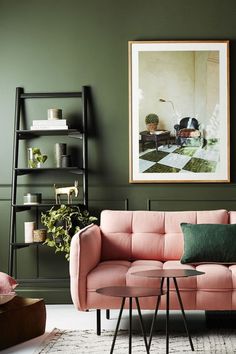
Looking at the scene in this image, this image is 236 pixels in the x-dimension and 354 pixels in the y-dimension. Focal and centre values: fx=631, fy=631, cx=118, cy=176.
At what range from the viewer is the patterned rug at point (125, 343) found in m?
3.86

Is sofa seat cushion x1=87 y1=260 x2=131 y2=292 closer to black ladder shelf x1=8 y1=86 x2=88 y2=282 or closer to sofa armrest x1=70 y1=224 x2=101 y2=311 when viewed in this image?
sofa armrest x1=70 y1=224 x2=101 y2=311

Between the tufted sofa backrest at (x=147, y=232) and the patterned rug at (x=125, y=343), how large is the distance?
75 cm

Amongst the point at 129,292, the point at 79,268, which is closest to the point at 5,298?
the point at 79,268

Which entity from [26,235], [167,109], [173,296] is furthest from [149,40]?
[173,296]

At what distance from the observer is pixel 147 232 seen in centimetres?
498

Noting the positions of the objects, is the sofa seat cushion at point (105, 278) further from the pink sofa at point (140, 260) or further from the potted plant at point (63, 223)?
the potted plant at point (63, 223)

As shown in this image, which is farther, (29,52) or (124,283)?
(29,52)

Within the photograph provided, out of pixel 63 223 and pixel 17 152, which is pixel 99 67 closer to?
pixel 17 152

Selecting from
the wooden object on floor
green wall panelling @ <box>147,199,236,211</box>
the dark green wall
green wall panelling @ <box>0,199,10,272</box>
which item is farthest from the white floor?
green wall panelling @ <box>147,199,236,211</box>

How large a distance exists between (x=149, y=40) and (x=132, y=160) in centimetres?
108

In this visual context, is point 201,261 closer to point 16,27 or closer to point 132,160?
point 132,160

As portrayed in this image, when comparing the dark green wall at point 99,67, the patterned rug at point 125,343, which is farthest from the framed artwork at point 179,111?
the patterned rug at point 125,343

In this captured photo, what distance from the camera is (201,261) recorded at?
4.59 metres

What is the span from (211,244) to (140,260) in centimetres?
60
